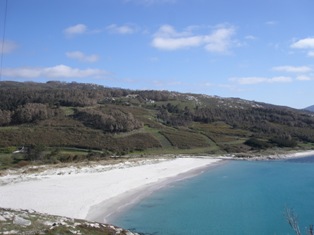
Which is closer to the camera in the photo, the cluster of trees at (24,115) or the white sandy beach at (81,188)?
the white sandy beach at (81,188)

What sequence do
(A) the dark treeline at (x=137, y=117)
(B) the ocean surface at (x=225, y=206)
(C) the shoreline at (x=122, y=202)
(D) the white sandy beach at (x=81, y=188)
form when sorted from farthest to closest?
1. (A) the dark treeline at (x=137, y=117)
2. (D) the white sandy beach at (x=81, y=188)
3. (C) the shoreline at (x=122, y=202)
4. (B) the ocean surface at (x=225, y=206)

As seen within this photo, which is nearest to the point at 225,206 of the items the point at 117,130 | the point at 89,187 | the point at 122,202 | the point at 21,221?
the point at 122,202

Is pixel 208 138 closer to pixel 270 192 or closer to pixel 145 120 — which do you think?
pixel 145 120

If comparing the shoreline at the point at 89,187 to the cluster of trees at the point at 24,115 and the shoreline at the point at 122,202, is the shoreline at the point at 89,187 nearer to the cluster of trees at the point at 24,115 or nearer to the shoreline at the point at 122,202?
the shoreline at the point at 122,202

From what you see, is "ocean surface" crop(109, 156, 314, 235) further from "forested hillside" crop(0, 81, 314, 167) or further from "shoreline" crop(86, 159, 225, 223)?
"forested hillside" crop(0, 81, 314, 167)

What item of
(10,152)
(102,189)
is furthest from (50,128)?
(102,189)

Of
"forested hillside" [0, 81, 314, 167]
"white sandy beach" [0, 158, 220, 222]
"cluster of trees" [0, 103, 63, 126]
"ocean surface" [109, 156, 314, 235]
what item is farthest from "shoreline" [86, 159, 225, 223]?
"cluster of trees" [0, 103, 63, 126]

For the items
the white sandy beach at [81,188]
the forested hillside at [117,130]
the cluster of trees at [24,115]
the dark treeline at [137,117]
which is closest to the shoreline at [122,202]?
the white sandy beach at [81,188]

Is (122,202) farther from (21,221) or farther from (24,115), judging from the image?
(24,115)
